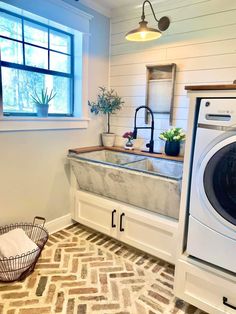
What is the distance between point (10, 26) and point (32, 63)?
1.09ft

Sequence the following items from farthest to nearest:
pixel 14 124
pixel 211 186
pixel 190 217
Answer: pixel 14 124 → pixel 190 217 → pixel 211 186

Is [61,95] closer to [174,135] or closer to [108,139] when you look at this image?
[108,139]

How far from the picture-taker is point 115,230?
7.34 feet

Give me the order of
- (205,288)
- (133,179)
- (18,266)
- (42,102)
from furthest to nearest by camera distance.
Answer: (42,102) → (133,179) → (18,266) → (205,288)

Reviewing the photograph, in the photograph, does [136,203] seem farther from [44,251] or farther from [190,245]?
[44,251]

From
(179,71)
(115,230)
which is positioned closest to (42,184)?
(115,230)

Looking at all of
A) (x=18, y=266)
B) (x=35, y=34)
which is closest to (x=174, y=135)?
(x=35, y=34)

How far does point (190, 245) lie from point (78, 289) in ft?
2.93

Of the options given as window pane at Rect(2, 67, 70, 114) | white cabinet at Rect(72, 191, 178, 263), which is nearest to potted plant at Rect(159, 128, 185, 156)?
white cabinet at Rect(72, 191, 178, 263)

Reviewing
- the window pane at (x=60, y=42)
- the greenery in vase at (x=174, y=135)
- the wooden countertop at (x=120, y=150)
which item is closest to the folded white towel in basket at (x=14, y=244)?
the wooden countertop at (x=120, y=150)

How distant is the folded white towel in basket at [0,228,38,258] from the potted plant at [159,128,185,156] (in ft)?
4.94

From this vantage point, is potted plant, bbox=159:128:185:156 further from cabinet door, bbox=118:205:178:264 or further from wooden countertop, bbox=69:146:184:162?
cabinet door, bbox=118:205:178:264

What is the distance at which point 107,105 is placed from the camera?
2.68 m

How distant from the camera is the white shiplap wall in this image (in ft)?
6.74
